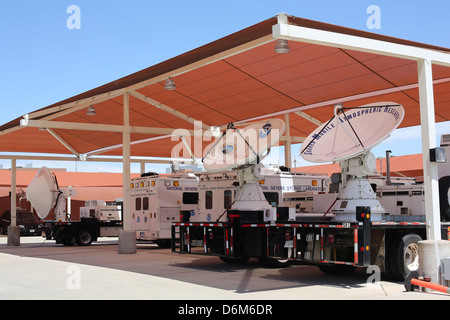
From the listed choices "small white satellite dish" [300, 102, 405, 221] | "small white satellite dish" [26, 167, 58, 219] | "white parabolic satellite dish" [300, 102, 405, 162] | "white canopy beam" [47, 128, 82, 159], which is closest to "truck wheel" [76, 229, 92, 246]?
"small white satellite dish" [26, 167, 58, 219]

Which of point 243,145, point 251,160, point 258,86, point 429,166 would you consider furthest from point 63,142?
point 429,166

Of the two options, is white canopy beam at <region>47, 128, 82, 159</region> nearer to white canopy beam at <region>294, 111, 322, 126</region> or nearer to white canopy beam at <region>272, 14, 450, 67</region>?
white canopy beam at <region>294, 111, 322, 126</region>

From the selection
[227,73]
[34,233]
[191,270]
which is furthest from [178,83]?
[34,233]

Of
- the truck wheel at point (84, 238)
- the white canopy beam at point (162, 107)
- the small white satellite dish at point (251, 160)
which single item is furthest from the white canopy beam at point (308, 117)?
the truck wheel at point (84, 238)

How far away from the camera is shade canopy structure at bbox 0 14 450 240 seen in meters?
11.6

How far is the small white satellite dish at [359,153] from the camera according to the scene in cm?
1320

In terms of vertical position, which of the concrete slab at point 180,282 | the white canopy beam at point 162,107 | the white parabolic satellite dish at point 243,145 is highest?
the white canopy beam at point 162,107

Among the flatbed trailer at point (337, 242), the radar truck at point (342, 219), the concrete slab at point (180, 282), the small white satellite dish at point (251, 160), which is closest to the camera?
the concrete slab at point (180, 282)

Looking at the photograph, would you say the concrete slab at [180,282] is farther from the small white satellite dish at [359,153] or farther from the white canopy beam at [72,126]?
the white canopy beam at [72,126]

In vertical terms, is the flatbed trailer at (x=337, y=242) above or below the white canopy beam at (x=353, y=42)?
below

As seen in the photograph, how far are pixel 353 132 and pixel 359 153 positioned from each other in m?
1.07

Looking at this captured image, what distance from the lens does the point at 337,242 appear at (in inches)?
480

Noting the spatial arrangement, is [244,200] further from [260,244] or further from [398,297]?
[398,297]

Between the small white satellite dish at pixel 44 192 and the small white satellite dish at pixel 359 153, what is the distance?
15.4 meters
